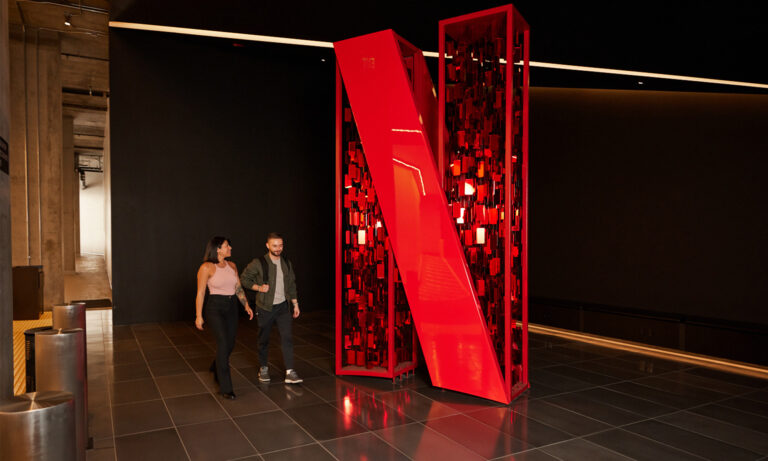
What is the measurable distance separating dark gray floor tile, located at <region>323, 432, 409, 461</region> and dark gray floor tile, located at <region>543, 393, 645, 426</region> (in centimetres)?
175

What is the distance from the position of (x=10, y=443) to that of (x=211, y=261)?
289 cm

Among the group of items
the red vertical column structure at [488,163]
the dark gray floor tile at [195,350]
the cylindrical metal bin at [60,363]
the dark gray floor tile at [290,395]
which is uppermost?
the red vertical column structure at [488,163]

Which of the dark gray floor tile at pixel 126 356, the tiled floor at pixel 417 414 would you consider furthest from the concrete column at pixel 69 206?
the tiled floor at pixel 417 414

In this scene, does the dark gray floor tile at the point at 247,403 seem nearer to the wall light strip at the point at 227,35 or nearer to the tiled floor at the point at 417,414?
the tiled floor at the point at 417,414

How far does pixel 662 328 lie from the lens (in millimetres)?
7379

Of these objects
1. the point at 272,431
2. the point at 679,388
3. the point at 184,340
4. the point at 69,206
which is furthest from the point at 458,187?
the point at 69,206

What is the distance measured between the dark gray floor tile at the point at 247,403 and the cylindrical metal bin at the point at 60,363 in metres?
1.50

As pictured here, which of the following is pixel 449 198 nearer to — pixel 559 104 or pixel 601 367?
pixel 601 367

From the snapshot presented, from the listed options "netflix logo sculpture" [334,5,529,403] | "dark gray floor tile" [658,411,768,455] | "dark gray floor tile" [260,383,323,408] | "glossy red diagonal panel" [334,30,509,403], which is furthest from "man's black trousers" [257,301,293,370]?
"dark gray floor tile" [658,411,768,455]

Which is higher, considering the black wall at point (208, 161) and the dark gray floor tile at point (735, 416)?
the black wall at point (208, 161)

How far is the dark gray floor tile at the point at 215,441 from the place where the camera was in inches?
142

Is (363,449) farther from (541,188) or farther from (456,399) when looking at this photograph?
(541,188)

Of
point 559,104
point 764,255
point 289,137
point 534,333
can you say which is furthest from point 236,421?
point 559,104

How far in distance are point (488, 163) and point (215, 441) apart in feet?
10.5
